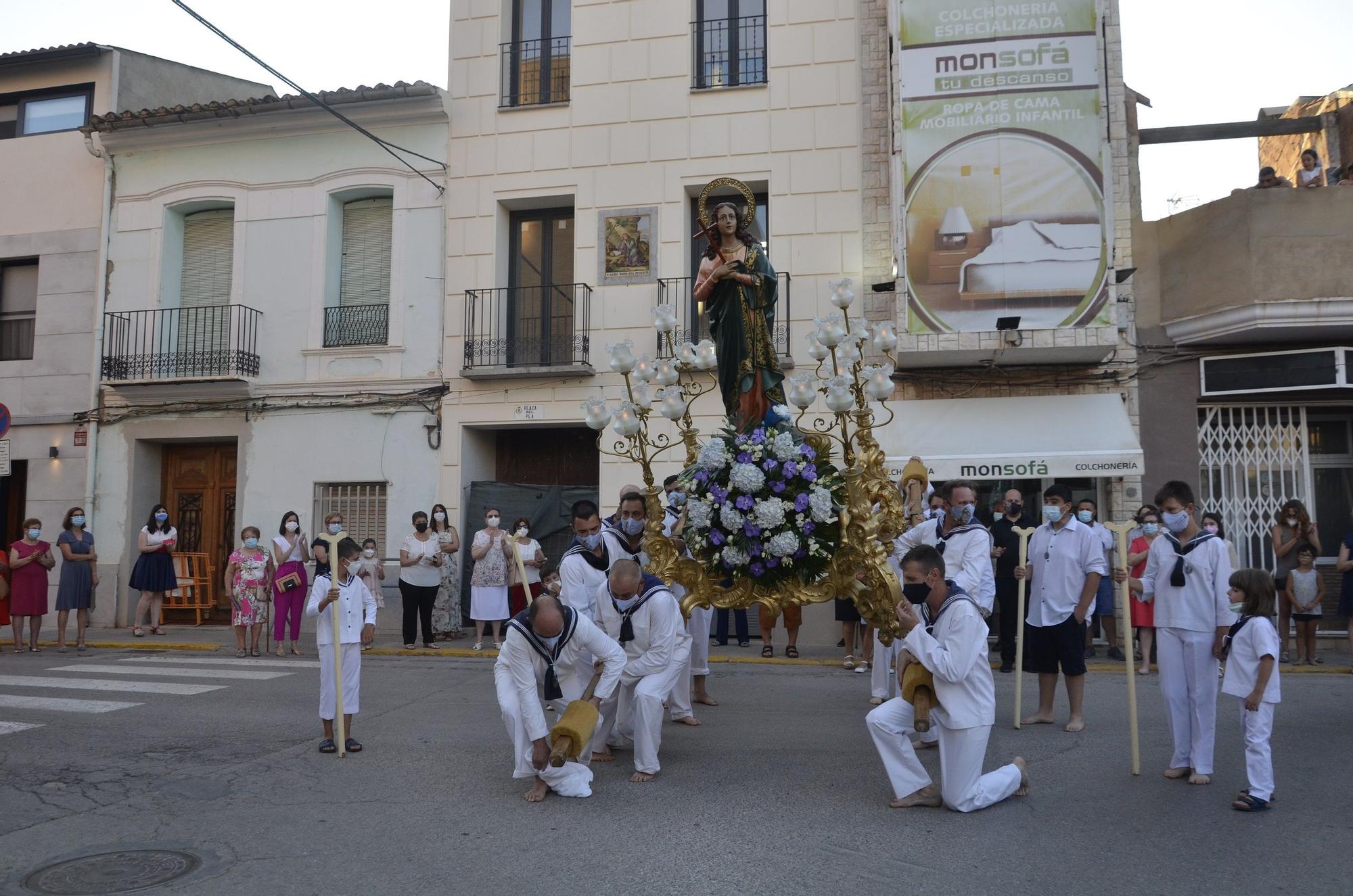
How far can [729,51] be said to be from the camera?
16250 millimetres

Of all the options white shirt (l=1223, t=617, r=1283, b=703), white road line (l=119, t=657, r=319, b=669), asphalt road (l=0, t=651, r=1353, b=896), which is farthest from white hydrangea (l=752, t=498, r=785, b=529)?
white road line (l=119, t=657, r=319, b=669)

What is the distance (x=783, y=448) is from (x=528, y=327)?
1010cm

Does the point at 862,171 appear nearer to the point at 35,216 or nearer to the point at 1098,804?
the point at 1098,804

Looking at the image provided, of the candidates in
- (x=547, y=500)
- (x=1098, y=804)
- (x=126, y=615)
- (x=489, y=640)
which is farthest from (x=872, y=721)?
(x=126, y=615)

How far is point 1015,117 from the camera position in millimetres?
14102

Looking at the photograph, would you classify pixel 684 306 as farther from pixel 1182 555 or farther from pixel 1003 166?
pixel 1182 555

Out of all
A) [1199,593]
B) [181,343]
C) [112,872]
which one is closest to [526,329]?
[181,343]

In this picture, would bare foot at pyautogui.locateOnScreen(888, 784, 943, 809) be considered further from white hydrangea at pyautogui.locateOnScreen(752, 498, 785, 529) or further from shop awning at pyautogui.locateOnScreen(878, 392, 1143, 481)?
shop awning at pyautogui.locateOnScreen(878, 392, 1143, 481)

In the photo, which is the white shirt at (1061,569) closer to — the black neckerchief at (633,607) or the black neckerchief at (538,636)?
the black neckerchief at (633,607)

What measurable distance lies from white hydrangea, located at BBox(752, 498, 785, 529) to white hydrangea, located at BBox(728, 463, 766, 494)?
120 millimetres

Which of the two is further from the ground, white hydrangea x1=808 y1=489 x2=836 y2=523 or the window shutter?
the window shutter

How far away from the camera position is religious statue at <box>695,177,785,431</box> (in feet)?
26.5

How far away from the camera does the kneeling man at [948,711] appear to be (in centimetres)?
595

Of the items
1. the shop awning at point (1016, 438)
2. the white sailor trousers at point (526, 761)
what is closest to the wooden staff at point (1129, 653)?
the white sailor trousers at point (526, 761)
